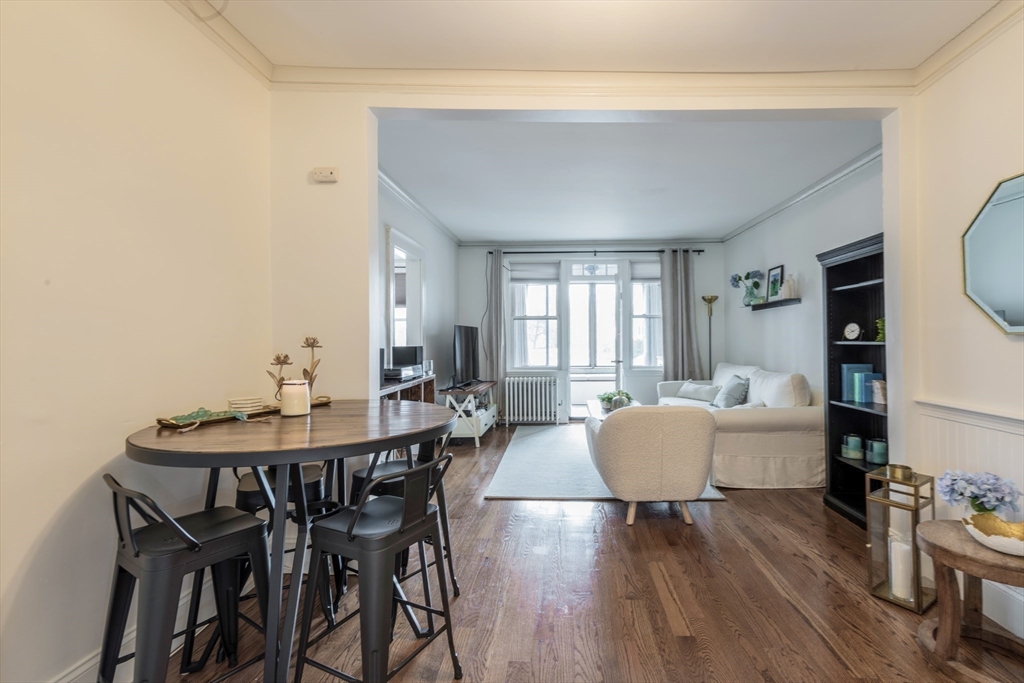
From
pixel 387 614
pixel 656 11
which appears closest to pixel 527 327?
pixel 656 11

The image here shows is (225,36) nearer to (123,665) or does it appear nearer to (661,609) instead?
(123,665)

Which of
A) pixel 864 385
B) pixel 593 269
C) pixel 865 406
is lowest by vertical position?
pixel 865 406

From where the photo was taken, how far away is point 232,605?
1668mm

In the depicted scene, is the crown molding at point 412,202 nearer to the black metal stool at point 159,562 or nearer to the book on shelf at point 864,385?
the black metal stool at point 159,562

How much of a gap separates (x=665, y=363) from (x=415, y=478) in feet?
18.8

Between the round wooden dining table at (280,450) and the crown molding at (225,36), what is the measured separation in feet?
5.43

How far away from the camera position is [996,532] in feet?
5.48

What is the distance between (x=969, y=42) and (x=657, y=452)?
251 centimetres

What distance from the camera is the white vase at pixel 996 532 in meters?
1.61

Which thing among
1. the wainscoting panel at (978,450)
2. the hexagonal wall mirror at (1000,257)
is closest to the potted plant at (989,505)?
the wainscoting panel at (978,450)

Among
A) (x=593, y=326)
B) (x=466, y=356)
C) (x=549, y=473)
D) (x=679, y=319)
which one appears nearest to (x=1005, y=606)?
(x=549, y=473)

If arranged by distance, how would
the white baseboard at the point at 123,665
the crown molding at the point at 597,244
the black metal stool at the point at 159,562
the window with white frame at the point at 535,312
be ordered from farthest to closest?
the window with white frame at the point at 535,312
the crown molding at the point at 597,244
the white baseboard at the point at 123,665
the black metal stool at the point at 159,562

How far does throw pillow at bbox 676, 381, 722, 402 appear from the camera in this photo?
552cm

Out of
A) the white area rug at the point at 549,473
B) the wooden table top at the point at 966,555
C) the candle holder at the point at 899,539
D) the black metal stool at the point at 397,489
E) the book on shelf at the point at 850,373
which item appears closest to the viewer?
the wooden table top at the point at 966,555
